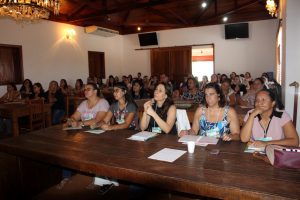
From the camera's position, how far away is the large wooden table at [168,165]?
51.9 inches

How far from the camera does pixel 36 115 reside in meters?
4.82

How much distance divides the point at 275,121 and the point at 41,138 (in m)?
2.09

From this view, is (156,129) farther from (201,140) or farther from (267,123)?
(267,123)

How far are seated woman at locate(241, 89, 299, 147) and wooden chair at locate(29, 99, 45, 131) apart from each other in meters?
3.91

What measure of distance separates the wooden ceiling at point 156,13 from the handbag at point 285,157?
5734 millimetres

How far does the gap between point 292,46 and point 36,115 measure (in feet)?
14.7

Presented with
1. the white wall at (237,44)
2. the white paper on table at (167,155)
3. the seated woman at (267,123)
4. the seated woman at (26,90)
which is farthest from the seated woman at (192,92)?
the white wall at (237,44)

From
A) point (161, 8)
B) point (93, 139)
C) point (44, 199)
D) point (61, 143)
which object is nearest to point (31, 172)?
point (44, 199)

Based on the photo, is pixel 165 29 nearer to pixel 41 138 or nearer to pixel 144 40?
pixel 144 40

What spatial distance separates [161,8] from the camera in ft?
28.3

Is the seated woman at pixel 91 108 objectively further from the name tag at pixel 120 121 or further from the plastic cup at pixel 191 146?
the plastic cup at pixel 191 146

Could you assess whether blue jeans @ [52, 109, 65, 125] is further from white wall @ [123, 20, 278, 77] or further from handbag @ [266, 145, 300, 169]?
white wall @ [123, 20, 278, 77]

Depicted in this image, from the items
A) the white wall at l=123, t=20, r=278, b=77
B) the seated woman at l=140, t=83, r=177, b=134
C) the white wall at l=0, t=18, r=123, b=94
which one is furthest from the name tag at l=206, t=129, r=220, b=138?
the white wall at l=123, t=20, r=278, b=77

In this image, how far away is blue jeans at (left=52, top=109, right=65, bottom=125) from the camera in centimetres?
543
